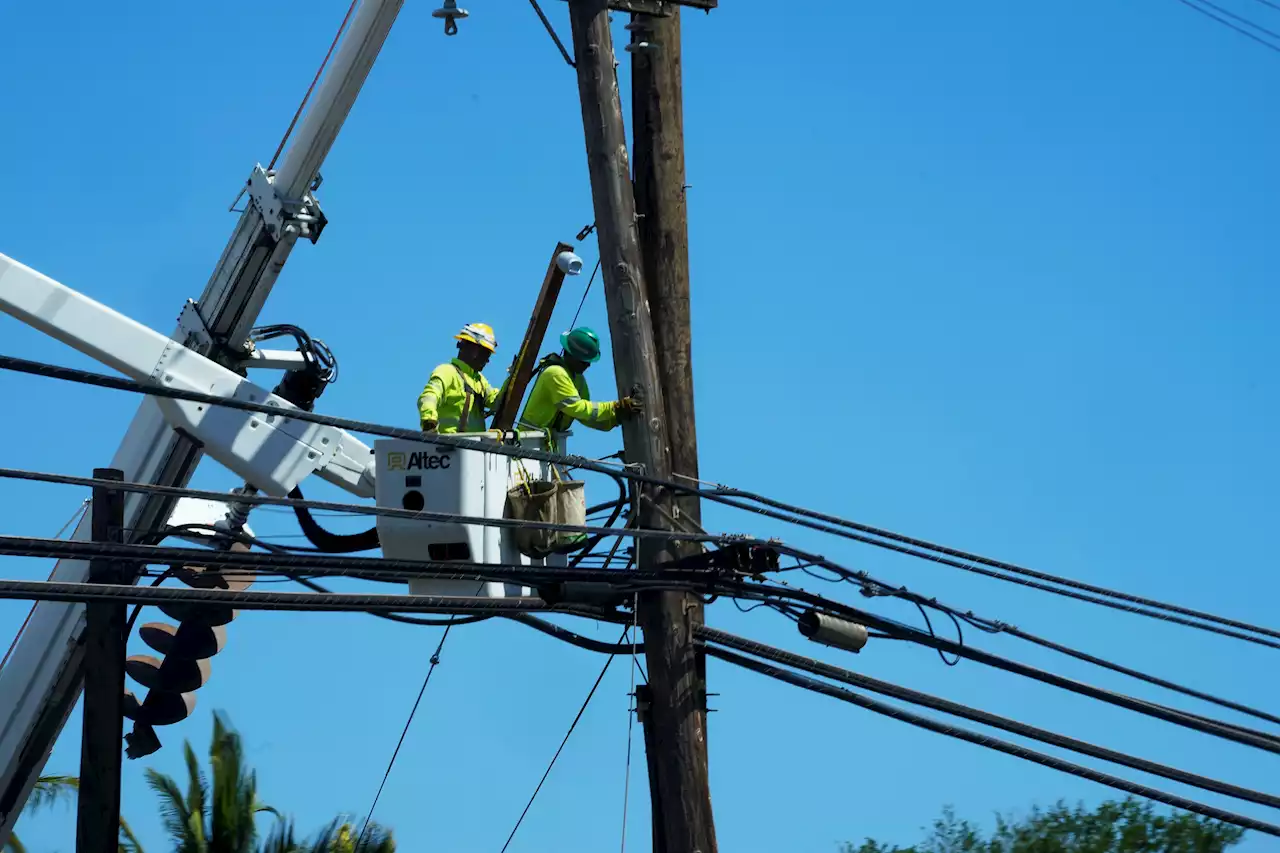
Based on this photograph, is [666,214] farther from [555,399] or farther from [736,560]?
[736,560]

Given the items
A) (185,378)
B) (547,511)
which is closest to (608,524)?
(547,511)

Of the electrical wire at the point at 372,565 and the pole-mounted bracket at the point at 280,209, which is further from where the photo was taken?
the pole-mounted bracket at the point at 280,209

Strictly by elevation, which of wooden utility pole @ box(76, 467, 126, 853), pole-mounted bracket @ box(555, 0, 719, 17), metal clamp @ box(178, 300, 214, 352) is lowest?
wooden utility pole @ box(76, 467, 126, 853)

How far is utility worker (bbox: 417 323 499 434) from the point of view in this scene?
37.9 feet

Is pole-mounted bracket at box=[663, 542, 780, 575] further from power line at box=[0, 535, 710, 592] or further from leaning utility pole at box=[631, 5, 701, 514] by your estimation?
leaning utility pole at box=[631, 5, 701, 514]

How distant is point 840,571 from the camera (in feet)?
33.6

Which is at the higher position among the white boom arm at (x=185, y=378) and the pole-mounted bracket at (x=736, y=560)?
the white boom arm at (x=185, y=378)

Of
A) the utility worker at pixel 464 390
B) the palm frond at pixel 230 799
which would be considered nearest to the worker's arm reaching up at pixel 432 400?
the utility worker at pixel 464 390

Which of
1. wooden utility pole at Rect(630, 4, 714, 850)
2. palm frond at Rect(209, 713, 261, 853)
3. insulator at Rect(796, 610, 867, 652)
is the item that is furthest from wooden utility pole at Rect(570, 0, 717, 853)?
palm frond at Rect(209, 713, 261, 853)

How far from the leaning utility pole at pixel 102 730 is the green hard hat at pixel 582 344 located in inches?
109

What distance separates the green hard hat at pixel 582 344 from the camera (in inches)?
450

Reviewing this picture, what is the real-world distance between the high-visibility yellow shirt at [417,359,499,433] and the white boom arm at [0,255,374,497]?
1.37 metres

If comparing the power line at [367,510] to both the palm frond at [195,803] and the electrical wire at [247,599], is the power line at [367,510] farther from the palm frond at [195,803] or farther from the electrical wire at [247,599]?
the palm frond at [195,803]

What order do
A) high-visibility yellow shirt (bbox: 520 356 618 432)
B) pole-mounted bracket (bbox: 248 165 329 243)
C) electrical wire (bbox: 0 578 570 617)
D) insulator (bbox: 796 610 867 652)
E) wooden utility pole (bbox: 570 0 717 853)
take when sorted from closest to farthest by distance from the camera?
electrical wire (bbox: 0 578 570 617)
wooden utility pole (bbox: 570 0 717 853)
insulator (bbox: 796 610 867 652)
high-visibility yellow shirt (bbox: 520 356 618 432)
pole-mounted bracket (bbox: 248 165 329 243)
